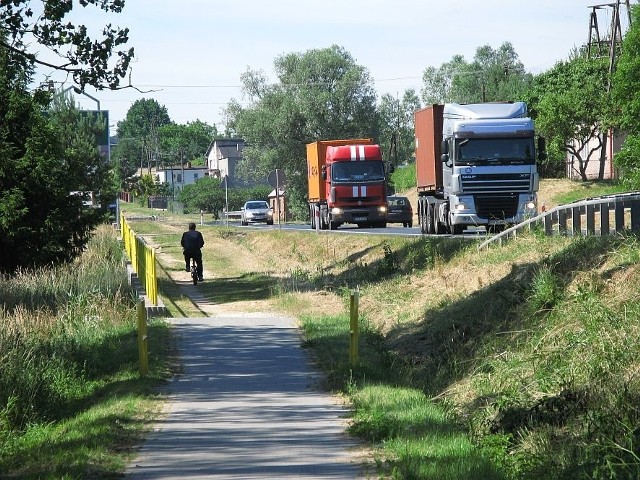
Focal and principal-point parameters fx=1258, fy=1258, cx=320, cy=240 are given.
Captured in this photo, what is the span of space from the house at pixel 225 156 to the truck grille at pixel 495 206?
132 m

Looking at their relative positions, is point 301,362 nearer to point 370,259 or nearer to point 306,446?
point 306,446

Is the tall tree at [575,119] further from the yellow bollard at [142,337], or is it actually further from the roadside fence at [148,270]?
the yellow bollard at [142,337]

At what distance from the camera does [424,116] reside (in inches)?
1574

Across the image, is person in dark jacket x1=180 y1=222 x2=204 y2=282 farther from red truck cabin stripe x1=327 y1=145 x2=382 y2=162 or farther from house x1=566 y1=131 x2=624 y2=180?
house x1=566 y1=131 x2=624 y2=180

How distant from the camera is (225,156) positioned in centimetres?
17562

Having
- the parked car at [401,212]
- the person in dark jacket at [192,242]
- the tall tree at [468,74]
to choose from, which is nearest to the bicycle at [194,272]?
the person in dark jacket at [192,242]

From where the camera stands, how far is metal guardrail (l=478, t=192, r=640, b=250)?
21.8 m

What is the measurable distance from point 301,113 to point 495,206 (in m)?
62.5

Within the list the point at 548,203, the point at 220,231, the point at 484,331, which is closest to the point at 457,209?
the point at 484,331

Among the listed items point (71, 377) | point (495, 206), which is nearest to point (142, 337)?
point (71, 377)

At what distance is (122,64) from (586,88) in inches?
2233

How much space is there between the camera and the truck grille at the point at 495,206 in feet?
111

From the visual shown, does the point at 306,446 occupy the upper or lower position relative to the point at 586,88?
lower

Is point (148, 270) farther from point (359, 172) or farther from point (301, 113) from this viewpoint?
point (301, 113)
